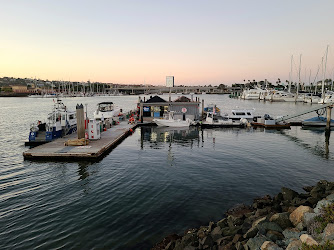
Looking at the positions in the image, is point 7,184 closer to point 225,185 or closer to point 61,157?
point 61,157

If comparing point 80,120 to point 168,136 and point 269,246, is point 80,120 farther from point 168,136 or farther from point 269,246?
point 269,246

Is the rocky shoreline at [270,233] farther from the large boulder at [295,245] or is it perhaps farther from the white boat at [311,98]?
the white boat at [311,98]

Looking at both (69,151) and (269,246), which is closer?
(269,246)

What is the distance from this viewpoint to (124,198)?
13750 millimetres

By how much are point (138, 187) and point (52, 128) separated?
16.8 metres

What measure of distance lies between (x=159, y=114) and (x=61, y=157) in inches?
1054

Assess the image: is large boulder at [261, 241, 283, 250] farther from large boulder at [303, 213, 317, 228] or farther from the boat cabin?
the boat cabin

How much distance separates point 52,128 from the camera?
88.2ft

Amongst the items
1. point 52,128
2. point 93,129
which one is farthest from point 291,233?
point 52,128

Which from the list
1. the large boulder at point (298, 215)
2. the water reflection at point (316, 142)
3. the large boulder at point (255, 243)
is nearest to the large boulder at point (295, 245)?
the large boulder at point (255, 243)

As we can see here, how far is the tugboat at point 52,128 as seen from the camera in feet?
88.2

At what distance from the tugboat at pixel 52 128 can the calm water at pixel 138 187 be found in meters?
1.78

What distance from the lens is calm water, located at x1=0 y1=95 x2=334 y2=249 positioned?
34.0 feet

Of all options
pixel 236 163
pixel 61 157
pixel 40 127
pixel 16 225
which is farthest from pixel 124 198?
pixel 40 127
